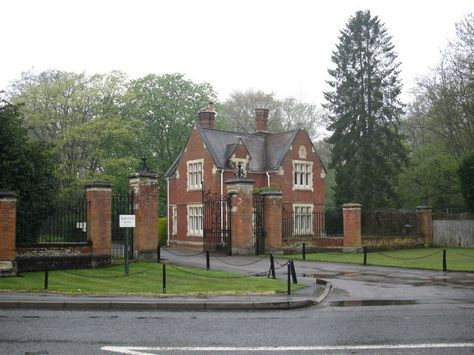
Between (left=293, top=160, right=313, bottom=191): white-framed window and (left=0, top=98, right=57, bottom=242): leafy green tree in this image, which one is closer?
(left=0, top=98, right=57, bottom=242): leafy green tree

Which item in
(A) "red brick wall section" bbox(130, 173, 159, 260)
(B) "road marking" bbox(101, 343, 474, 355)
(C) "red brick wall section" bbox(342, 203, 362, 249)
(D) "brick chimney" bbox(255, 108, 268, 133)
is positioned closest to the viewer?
(B) "road marking" bbox(101, 343, 474, 355)

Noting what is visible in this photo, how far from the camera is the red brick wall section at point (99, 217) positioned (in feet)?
72.5

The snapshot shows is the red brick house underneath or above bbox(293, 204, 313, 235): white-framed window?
above

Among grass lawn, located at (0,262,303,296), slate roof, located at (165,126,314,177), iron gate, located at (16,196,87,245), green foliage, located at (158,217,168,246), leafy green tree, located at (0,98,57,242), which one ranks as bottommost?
grass lawn, located at (0,262,303,296)

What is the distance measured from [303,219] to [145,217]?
20.5 m

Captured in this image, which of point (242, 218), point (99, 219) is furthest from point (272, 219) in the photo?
point (99, 219)

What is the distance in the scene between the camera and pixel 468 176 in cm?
3697

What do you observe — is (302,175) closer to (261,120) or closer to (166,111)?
(261,120)

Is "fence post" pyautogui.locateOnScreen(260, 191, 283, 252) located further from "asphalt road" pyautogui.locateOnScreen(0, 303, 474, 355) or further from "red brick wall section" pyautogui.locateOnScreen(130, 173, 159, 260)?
"asphalt road" pyautogui.locateOnScreen(0, 303, 474, 355)

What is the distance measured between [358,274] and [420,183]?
27280 mm

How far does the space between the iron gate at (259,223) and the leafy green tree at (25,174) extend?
10.6 meters

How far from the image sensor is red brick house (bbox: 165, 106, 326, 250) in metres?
39.8

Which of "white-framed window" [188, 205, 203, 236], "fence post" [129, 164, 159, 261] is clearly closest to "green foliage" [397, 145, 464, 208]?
"white-framed window" [188, 205, 203, 236]

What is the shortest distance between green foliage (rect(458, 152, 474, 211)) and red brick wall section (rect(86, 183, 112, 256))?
79.9 ft
